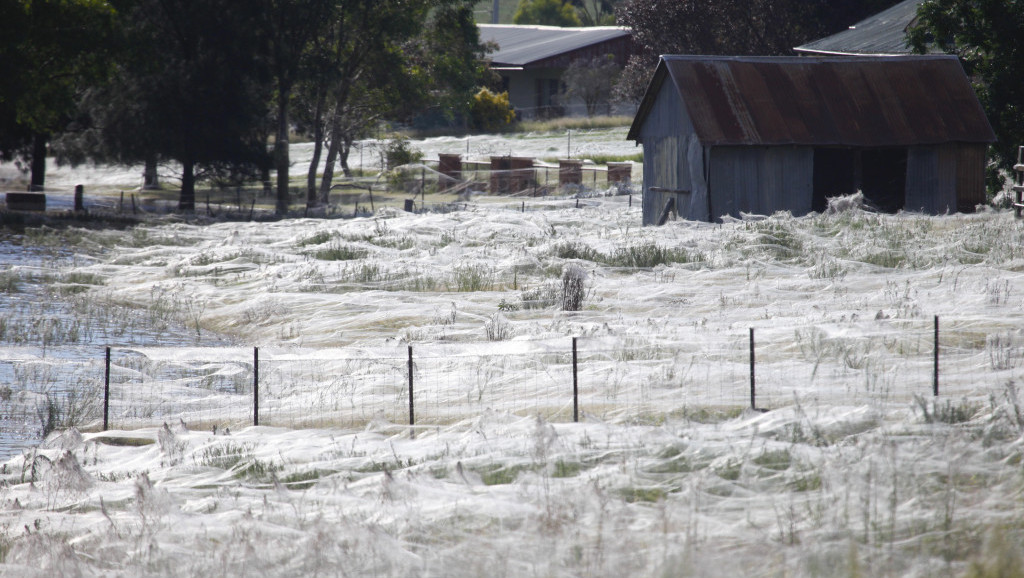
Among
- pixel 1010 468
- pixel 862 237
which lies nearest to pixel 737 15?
pixel 862 237

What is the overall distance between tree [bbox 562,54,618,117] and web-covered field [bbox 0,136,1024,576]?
1799 inches

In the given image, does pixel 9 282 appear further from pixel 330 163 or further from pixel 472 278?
pixel 330 163

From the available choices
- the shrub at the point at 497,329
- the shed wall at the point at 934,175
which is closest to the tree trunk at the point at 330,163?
the shed wall at the point at 934,175

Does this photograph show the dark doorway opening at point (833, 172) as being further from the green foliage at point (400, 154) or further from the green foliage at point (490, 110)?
the green foliage at point (490, 110)

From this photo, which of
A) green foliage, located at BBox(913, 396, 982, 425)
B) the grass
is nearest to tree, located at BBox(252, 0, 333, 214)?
the grass

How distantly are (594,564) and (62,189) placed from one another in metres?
43.9

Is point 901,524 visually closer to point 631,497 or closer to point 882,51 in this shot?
point 631,497

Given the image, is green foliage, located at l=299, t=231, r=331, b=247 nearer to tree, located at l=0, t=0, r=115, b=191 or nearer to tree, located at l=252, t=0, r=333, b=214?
tree, located at l=0, t=0, r=115, b=191

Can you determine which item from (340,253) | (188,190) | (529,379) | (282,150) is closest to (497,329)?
(529,379)

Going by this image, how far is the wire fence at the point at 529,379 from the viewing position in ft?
30.6

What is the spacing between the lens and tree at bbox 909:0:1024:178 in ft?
90.7

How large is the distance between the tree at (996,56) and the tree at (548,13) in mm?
83798

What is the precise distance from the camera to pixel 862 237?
18000mm

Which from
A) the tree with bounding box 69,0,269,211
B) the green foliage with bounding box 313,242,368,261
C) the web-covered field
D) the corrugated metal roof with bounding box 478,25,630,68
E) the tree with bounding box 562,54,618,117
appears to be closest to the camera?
the web-covered field
